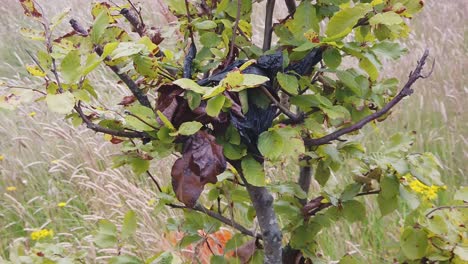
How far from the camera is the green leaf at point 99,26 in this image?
33.1 inches

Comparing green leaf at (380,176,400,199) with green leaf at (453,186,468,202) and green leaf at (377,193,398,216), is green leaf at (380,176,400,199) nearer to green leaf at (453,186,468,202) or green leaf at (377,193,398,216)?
green leaf at (377,193,398,216)

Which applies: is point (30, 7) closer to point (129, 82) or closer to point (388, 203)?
point (129, 82)

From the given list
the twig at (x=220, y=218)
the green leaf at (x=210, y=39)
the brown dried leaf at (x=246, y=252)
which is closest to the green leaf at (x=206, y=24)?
the green leaf at (x=210, y=39)

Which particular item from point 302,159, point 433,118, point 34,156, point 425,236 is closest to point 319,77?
point 302,159

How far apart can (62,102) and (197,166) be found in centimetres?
21

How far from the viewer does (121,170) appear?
123 inches

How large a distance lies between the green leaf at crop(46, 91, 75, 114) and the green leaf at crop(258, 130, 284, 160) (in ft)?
0.93

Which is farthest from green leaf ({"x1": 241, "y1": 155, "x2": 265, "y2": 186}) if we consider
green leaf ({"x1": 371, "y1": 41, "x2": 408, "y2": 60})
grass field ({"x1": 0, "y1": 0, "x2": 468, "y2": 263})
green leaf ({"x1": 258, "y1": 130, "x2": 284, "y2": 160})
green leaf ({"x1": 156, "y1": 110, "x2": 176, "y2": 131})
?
grass field ({"x1": 0, "y1": 0, "x2": 468, "y2": 263})

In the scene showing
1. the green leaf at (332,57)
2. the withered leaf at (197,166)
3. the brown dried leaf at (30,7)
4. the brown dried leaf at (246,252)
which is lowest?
the brown dried leaf at (246,252)

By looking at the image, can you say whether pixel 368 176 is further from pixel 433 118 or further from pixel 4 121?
pixel 4 121

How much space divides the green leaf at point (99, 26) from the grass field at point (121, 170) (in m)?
1.26

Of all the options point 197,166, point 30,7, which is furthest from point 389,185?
point 30,7

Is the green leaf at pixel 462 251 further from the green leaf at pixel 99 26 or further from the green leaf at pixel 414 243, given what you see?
the green leaf at pixel 99 26

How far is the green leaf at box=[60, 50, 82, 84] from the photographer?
0.79 meters
